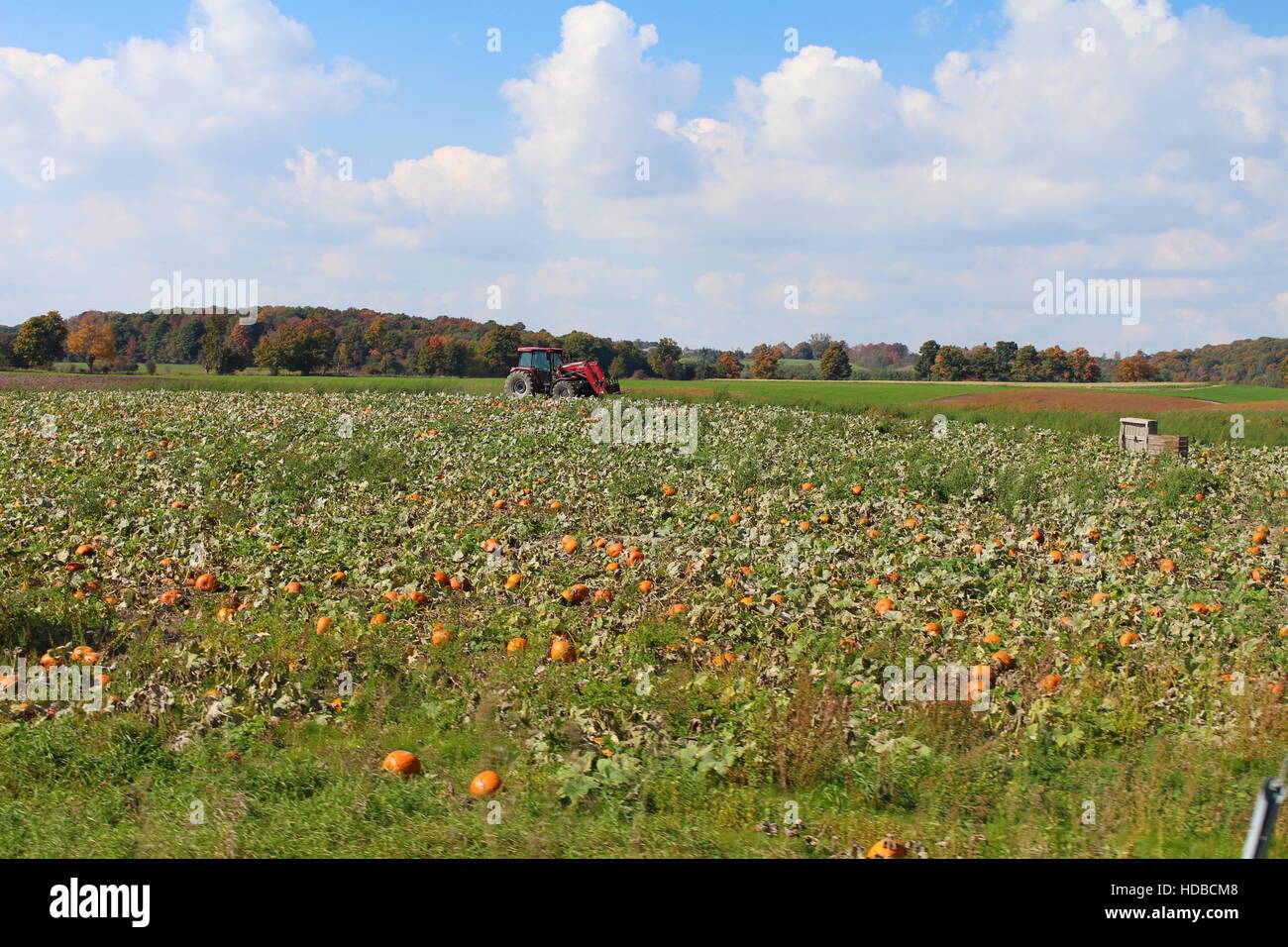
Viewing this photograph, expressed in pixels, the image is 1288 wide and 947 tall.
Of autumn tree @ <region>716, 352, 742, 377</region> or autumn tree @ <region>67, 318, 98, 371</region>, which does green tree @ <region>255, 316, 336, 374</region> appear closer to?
autumn tree @ <region>67, 318, 98, 371</region>

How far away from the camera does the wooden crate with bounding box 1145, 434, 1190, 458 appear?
57.2ft

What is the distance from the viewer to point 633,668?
6.01m

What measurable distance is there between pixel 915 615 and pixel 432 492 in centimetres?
724

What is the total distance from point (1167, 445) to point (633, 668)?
620 inches

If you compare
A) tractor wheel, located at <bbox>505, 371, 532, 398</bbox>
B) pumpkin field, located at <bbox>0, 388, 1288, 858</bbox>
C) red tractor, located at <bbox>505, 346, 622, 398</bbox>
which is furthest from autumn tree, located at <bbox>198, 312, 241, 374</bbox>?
pumpkin field, located at <bbox>0, 388, 1288, 858</bbox>

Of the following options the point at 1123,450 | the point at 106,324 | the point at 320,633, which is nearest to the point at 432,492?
the point at 320,633

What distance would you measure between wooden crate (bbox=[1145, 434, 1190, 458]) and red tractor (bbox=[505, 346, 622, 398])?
1822cm

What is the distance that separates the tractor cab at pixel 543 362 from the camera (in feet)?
110

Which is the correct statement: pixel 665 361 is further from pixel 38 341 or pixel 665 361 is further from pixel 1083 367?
pixel 38 341

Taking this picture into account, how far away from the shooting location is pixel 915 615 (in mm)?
6949

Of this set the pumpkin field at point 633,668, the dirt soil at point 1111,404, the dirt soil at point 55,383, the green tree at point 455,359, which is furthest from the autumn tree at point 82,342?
the pumpkin field at point 633,668

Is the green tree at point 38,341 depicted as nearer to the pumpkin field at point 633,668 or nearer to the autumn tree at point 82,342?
the autumn tree at point 82,342

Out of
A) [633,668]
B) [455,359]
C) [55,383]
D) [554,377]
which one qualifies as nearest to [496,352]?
[455,359]
